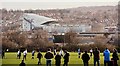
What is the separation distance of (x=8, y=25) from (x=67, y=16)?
591 centimetres

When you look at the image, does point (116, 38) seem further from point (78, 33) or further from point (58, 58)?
point (58, 58)

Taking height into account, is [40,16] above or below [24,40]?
above

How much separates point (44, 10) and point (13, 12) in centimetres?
192

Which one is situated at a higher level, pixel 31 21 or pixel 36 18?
pixel 36 18

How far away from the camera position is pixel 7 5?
1767 centimetres

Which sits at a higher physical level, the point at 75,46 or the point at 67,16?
the point at 67,16

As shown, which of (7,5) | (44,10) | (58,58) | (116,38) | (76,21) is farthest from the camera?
(76,21)

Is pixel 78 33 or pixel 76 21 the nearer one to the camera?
pixel 78 33

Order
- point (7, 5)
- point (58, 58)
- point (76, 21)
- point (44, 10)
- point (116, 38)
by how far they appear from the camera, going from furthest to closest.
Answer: point (76, 21) < point (44, 10) < point (116, 38) < point (7, 5) < point (58, 58)

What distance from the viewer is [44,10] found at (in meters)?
21.0

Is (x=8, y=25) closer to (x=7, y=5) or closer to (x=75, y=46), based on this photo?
(x=7, y=5)

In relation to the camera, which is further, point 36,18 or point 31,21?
point 36,18

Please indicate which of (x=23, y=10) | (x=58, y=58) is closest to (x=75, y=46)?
(x=23, y=10)

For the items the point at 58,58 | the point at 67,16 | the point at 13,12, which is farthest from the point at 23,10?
the point at 58,58
